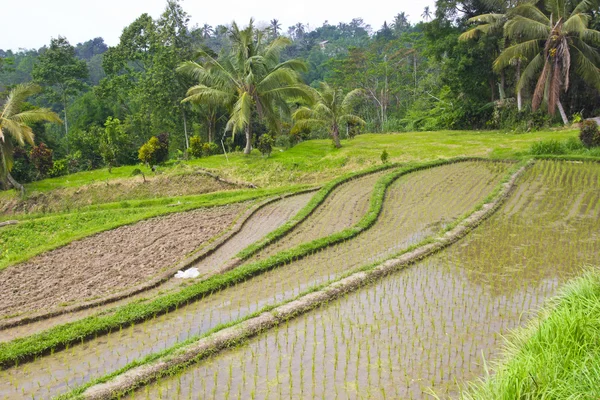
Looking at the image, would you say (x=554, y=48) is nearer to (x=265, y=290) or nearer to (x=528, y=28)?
(x=528, y=28)

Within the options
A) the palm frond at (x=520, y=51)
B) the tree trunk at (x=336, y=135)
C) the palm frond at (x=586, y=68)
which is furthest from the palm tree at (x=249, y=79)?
the palm frond at (x=586, y=68)

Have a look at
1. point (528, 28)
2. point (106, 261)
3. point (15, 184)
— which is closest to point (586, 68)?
point (528, 28)

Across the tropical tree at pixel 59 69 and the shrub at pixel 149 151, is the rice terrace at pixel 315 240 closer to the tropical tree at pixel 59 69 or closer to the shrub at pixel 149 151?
the shrub at pixel 149 151

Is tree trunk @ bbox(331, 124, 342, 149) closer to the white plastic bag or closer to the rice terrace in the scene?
the rice terrace

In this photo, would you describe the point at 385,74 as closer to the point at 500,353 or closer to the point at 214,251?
the point at 214,251

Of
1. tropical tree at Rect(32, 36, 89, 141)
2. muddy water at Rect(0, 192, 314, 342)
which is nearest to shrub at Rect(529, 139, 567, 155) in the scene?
muddy water at Rect(0, 192, 314, 342)

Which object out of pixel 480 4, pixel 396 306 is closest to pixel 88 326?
pixel 396 306
